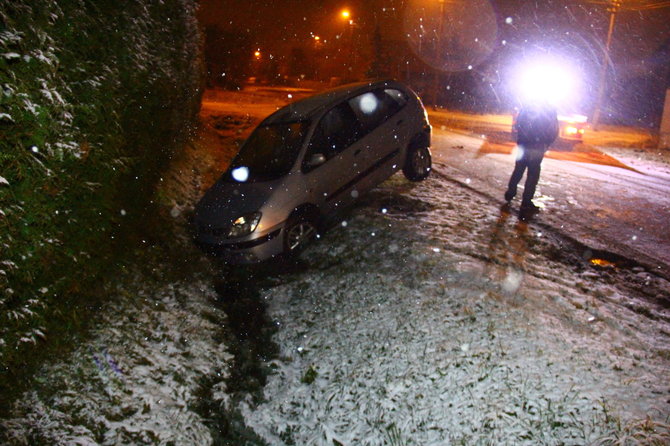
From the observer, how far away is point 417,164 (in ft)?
24.7

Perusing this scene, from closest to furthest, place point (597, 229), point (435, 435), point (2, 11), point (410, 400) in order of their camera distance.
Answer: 1. point (2, 11)
2. point (435, 435)
3. point (410, 400)
4. point (597, 229)

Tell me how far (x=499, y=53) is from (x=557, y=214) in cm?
3232

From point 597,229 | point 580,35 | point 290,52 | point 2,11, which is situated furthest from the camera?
point 290,52

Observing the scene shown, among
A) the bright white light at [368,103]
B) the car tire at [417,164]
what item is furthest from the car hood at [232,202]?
the car tire at [417,164]

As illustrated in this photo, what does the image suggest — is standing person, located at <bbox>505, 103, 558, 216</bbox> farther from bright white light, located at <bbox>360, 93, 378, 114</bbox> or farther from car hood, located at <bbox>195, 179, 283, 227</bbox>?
car hood, located at <bbox>195, 179, 283, 227</bbox>

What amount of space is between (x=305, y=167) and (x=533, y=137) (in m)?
3.41

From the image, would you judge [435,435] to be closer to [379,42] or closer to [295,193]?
[295,193]

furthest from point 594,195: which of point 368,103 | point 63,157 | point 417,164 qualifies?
point 63,157

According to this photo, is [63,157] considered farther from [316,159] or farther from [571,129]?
[571,129]

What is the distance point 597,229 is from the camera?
6105 mm

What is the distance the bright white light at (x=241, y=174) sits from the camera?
6.05 m

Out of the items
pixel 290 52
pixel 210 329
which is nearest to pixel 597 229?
pixel 210 329

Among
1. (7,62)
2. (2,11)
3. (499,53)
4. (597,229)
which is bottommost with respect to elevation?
(597,229)

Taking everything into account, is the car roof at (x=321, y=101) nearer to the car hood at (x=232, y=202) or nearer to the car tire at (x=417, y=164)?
the car tire at (x=417, y=164)
